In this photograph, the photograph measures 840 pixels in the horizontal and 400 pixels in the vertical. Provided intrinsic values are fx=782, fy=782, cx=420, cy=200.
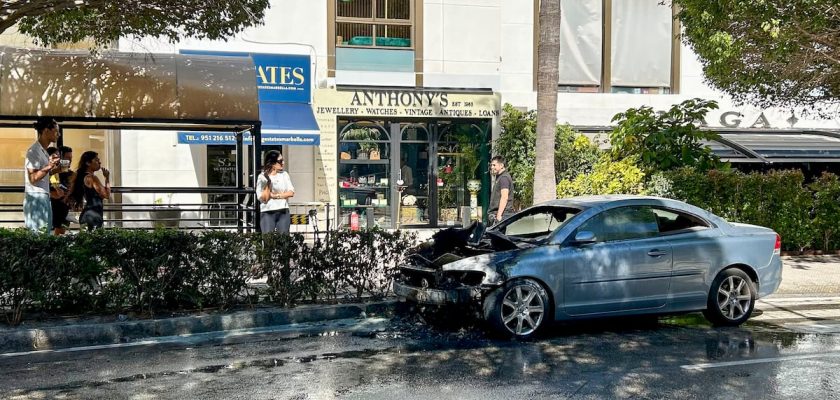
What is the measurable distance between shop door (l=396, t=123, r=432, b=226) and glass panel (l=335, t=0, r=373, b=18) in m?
2.96

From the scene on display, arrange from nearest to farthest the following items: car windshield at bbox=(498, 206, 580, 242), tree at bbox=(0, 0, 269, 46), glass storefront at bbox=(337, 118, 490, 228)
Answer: car windshield at bbox=(498, 206, 580, 242) < tree at bbox=(0, 0, 269, 46) < glass storefront at bbox=(337, 118, 490, 228)

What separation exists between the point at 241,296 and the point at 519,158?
11596 mm

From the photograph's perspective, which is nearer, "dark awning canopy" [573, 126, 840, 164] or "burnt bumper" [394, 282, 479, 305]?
"burnt bumper" [394, 282, 479, 305]

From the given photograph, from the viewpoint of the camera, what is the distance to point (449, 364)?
6703 millimetres

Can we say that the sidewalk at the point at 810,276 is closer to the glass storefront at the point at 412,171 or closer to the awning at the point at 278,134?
the glass storefront at the point at 412,171

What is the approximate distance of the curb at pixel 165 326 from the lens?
24.9 ft

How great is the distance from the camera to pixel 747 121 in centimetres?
2117

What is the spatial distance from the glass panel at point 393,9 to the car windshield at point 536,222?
11.8 m

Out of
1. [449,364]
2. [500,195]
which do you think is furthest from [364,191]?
[449,364]

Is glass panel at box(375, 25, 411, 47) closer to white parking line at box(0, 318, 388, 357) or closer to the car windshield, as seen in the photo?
the car windshield

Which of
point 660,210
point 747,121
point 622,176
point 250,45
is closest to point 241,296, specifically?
point 660,210

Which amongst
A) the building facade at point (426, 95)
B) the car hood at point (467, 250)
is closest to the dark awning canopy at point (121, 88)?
the car hood at point (467, 250)

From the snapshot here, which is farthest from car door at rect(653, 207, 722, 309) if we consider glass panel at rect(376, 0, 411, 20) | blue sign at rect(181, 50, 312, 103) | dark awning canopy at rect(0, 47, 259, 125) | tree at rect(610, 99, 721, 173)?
glass panel at rect(376, 0, 411, 20)

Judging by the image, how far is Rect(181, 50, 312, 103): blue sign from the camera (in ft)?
61.0
